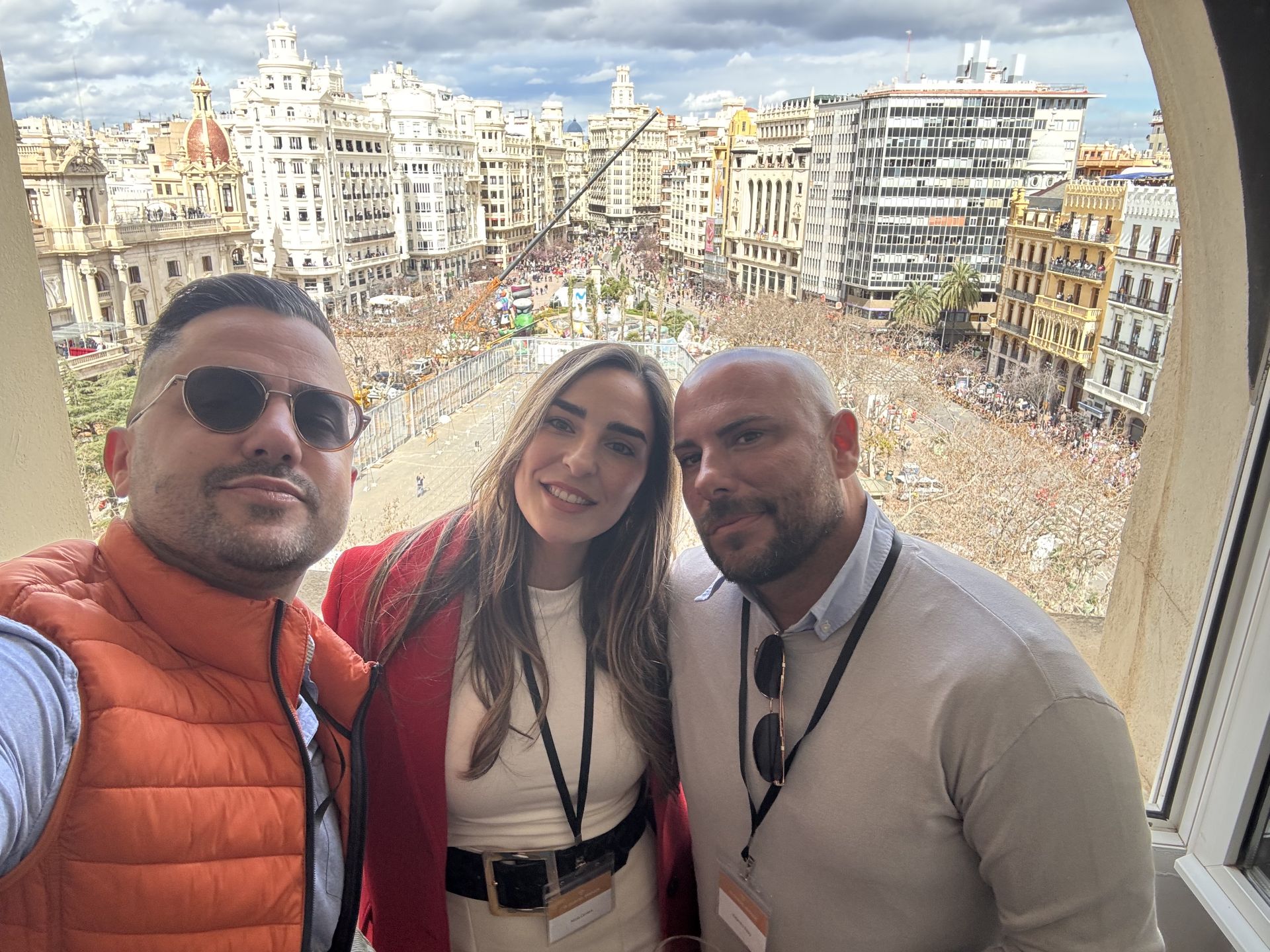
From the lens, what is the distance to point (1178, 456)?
108 centimetres

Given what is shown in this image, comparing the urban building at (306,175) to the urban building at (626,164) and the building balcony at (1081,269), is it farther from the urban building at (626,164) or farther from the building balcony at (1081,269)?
the urban building at (626,164)

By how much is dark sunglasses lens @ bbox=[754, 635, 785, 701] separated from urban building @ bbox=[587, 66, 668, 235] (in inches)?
538

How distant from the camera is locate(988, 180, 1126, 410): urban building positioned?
124 inches

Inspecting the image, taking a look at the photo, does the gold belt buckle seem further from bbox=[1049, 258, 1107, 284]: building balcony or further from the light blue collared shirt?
bbox=[1049, 258, 1107, 284]: building balcony

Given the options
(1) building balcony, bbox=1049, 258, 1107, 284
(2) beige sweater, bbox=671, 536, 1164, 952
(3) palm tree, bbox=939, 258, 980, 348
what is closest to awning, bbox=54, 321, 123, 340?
(2) beige sweater, bbox=671, 536, 1164, 952

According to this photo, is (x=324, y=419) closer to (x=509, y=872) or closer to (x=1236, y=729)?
(x=509, y=872)

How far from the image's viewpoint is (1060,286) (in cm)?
390

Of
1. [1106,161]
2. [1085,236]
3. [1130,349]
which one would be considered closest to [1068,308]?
[1085,236]

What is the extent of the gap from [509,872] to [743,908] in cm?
28

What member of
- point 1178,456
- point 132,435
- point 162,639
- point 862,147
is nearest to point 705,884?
point 162,639

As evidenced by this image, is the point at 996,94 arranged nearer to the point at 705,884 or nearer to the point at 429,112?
the point at 429,112

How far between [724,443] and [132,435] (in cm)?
57

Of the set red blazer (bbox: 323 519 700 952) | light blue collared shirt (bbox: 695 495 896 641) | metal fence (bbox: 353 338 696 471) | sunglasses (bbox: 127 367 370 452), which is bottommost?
metal fence (bbox: 353 338 696 471)

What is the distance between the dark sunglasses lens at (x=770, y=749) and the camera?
76 centimetres
